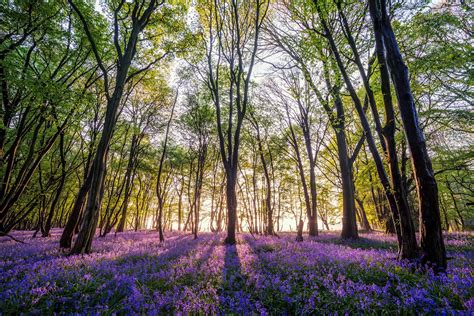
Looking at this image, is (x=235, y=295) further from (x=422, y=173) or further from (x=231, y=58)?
(x=231, y=58)

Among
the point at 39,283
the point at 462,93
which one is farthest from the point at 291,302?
the point at 462,93

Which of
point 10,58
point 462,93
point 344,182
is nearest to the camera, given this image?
point 10,58

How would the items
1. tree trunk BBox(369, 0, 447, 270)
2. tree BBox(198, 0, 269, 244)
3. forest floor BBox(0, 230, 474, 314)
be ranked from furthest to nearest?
1. tree BBox(198, 0, 269, 244)
2. tree trunk BBox(369, 0, 447, 270)
3. forest floor BBox(0, 230, 474, 314)

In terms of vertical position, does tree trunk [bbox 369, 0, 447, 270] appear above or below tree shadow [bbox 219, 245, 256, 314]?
above

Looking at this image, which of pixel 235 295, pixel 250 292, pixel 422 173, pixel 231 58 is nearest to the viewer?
pixel 235 295

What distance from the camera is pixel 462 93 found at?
12523 mm

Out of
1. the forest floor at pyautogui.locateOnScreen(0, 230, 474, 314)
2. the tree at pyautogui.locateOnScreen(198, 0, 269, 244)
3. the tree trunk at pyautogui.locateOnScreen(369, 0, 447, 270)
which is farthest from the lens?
the tree at pyautogui.locateOnScreen(198, 0, 269, 244)

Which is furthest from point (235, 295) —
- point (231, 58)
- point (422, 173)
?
point (231, 58)

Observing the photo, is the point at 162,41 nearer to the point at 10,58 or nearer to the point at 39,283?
the point at 10,58

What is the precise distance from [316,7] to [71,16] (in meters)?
12.9

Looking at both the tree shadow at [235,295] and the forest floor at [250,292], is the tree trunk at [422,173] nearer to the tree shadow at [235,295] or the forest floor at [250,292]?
the forest floor at [250,292]

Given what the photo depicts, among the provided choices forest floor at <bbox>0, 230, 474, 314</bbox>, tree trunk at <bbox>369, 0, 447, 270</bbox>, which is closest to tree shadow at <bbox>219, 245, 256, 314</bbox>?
forest floor at <bbox>0, 230, 474, 314</bbox>

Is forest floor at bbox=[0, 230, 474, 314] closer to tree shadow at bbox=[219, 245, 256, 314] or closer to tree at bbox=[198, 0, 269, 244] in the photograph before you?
tree shadow at bbox=[219, 245, 256, 314]

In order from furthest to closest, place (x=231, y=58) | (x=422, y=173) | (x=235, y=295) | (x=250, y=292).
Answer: (x=231, y=58)
(x=422, y=173)
(x=250, y=292)
(x=235, y=295)
